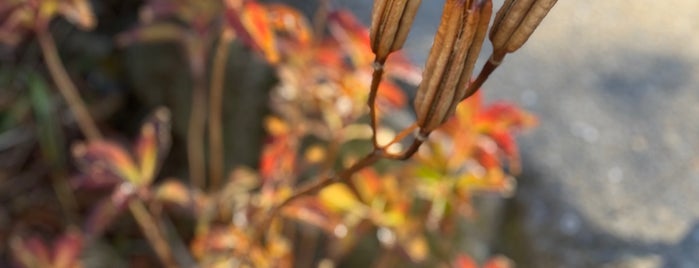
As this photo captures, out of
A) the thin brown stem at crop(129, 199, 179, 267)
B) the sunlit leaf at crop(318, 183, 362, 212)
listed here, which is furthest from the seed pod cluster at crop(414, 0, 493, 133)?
the thin brown stem at crop(129, 199, 179, 267)

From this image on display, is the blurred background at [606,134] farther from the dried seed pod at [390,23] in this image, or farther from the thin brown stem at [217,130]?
the dried seed pod at [390,23]

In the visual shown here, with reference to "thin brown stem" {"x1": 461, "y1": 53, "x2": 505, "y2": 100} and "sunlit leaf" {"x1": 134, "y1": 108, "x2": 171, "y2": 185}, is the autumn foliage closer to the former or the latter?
"sunlit leaf" {"x1": 134, "y1": 108, "x2": 171, "y2": 185}

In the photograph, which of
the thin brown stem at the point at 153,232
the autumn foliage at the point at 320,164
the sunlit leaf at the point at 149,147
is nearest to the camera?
the autumn foliage at the point at 320,164

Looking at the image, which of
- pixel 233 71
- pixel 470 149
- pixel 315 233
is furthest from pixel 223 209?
pixel 470 149

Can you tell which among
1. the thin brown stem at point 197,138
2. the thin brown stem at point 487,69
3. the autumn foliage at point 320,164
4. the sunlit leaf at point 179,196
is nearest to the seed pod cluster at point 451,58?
the thin brown stem at point 487,69

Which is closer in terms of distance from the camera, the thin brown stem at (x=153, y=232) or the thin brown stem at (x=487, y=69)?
the thin brown stem at (x=487, y=69)

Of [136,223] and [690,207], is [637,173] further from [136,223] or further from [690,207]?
[136,223]

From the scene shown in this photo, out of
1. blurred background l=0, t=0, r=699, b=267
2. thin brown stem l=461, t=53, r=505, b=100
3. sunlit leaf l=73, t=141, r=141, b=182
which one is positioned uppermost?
thin brown stem l=461, t=53, r=505, b=100
